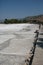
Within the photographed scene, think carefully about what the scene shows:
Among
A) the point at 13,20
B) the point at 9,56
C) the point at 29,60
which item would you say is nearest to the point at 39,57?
the point at 29,60

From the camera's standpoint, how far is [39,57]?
5941 millimetres

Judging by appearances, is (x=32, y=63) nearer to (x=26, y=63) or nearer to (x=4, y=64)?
(x=26, y=63)

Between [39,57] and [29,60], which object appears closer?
[29,60]

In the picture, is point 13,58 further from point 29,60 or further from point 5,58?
point 29,60

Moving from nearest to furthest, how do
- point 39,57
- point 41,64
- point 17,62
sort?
point 41,64 < point 17,62 < point 39,57

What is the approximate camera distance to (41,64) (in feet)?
16.9

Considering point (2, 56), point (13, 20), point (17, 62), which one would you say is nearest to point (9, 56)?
point (2, 56)

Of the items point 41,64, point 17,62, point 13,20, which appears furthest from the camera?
point 13,20

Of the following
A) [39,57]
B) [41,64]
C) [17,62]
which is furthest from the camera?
[39,57]

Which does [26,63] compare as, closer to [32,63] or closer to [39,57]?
[32,63]

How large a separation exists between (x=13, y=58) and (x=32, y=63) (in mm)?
928

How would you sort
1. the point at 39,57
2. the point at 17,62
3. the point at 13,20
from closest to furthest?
the point at 17,62 → the point at 39,57 → the point at 13,20

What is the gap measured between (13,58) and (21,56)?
411 millimetres

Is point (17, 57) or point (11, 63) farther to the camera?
point (17, 57)
